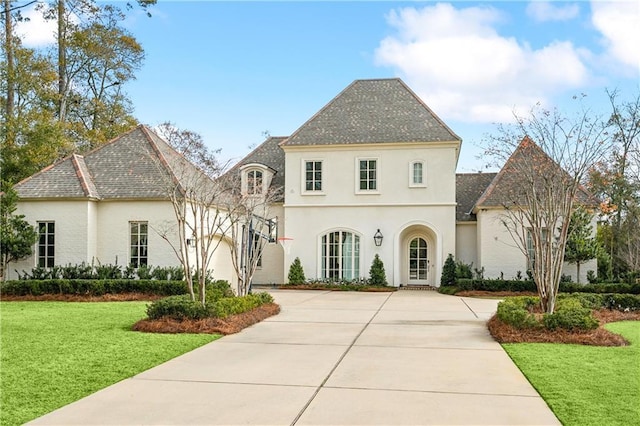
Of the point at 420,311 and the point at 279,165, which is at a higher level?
the point at 279,165

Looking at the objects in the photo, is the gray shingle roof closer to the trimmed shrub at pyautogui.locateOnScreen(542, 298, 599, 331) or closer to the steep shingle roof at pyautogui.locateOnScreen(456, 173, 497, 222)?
the steep shingle roof at pyautogui.locateOnScreen(456, 173, 497, 222)

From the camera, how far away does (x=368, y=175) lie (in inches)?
1027

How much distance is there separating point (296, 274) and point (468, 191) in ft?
31.8

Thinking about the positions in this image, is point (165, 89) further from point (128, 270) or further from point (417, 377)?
point (417, 377)

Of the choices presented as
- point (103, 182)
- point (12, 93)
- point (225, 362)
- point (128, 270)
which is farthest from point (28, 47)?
point (225, 362)

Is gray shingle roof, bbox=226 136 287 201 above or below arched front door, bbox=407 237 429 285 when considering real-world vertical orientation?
above

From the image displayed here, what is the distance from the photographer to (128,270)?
67.3 feet

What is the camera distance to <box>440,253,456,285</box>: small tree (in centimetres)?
2467

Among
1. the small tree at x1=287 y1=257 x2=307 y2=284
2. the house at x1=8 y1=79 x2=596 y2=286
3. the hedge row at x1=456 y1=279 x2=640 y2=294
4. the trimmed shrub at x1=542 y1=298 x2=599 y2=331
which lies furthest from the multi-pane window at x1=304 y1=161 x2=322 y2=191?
the trimmed shrub at x1=542 y1=298 x2=599 y2=331

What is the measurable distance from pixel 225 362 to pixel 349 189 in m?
17.9

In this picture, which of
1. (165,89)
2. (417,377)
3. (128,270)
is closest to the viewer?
(417,377)

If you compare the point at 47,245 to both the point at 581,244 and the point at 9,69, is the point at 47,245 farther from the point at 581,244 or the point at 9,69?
the point at 581,244

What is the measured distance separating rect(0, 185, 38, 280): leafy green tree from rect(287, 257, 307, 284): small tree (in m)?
10.6

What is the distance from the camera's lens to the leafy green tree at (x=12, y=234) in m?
20.3
